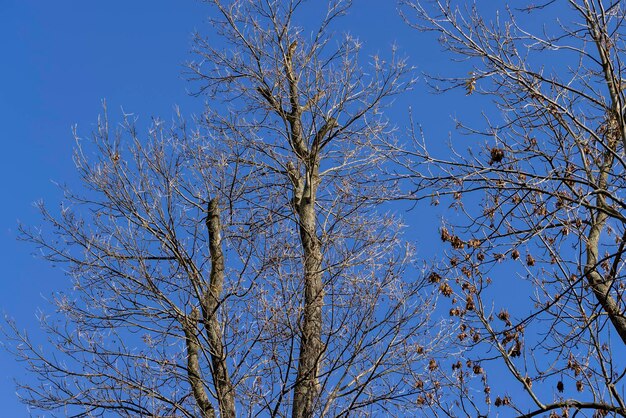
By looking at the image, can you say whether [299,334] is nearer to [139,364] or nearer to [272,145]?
[139,364]

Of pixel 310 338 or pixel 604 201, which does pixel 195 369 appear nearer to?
pixel 310 338

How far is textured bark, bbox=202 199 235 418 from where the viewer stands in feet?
27.8

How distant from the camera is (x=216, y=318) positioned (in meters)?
8.89

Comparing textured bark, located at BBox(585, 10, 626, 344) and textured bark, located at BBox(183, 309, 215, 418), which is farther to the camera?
textured bark, located at BBox(183, 309, 215, 418)

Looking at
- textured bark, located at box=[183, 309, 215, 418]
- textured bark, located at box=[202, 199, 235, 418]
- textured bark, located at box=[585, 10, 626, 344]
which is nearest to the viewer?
textured bark, located at box=[585, 10, 626, 344]

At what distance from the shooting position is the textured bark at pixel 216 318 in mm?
8461

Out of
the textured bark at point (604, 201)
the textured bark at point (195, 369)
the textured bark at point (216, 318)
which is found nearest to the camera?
the textured bark at point (604, 201)

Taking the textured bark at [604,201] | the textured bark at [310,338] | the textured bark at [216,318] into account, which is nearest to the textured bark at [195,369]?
the textured bark at [216,318]

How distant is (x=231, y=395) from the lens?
27.8ft

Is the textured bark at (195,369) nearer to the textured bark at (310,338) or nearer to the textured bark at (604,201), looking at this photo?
the textured bark at (310,338)

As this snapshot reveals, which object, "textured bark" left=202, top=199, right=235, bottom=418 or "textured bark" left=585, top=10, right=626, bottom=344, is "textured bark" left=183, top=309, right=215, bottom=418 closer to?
"textured bark" left=202, top=199, right=235, bottom=418

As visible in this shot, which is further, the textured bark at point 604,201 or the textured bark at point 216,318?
the textured bark at point 216,318

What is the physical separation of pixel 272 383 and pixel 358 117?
4576 mm

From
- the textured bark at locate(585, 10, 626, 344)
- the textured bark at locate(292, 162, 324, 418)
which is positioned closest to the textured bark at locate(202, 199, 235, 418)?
the textured bark at locate(292, 162, 324, 418)
